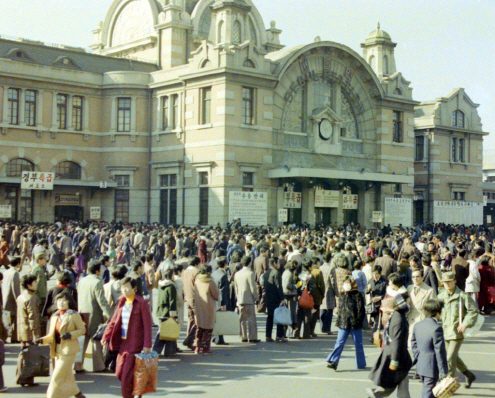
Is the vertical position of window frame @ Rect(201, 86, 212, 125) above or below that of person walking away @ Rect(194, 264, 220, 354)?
above

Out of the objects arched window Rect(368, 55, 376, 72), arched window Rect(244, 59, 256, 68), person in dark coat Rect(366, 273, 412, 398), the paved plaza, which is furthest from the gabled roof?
person in dark coat Rect(366, 273, 412, 398)

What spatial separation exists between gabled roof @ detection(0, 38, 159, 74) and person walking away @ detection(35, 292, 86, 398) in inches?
1237

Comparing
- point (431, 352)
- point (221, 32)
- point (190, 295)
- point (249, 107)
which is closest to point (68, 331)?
point (190, 295)

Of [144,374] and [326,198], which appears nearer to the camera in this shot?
[144,374]

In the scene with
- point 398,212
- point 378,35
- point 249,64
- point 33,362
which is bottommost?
point 33,362

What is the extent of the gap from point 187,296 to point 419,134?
38.7m

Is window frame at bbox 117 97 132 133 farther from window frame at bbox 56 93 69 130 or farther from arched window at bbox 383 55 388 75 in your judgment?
arched window at bbox 383 55 388 75

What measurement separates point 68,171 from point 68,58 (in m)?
6.35

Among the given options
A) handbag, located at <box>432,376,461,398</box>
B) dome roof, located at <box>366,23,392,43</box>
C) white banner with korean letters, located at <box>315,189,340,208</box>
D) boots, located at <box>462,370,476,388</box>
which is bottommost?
boots, located at <box>462,370,476,388</box>

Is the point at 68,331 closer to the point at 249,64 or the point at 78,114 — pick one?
the point at 249,64

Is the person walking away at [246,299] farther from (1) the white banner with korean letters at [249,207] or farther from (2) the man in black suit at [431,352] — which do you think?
(1) the white banner with korean letters at [249,207]

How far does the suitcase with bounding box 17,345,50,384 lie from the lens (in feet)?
31.6

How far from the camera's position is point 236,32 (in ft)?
121

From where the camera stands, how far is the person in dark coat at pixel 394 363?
838 centimetres
